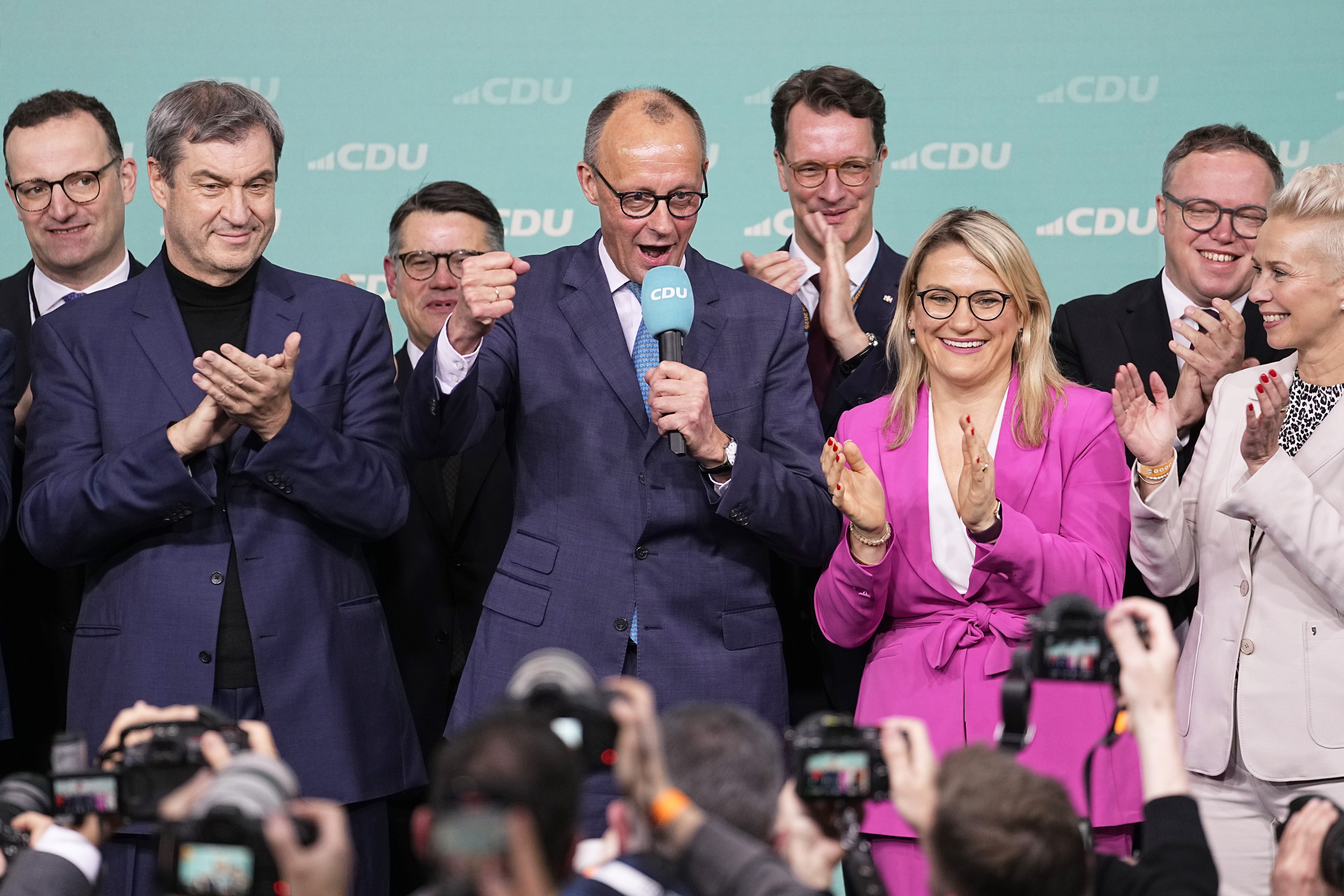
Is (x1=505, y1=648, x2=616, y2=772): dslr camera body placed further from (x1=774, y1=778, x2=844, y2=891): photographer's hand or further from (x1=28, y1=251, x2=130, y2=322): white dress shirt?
(x1=28, y1=251, x2=130, y2=322): white dress shirt

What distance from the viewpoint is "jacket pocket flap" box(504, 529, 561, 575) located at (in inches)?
129

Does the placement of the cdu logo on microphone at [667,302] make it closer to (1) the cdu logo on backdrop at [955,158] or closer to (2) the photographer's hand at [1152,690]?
(2) the photographer's hand at [1152,690]

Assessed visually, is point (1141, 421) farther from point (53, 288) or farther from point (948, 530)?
point (53, 288)

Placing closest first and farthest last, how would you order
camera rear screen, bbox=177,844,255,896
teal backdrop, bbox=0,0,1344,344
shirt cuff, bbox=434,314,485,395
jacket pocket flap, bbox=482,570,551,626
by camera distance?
camera rear screen, bbox=177,844,255,896 → shirt cuff, bbox=434,314,485,395 → jacket pocket flap, bbox=482,570,551,626 → teal backdrop, bbox=0,0,1344,344

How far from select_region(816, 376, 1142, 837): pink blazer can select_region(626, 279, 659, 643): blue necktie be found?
19.7 inches

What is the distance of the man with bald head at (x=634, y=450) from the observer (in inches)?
127

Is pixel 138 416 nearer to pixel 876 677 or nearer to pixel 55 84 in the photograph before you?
pixel 876 677

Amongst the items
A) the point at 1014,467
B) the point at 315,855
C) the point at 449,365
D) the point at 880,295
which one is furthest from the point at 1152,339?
the point at 315,855

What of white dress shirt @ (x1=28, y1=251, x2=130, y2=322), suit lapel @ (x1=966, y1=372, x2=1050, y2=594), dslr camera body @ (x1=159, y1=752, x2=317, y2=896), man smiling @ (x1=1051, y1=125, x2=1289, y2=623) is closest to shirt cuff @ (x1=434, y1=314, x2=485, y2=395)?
suit lapel @ (x1=966, y1=372, x2=1050, y2=594)

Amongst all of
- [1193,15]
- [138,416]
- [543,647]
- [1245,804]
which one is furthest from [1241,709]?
[1193,15]

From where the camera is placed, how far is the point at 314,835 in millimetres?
1800

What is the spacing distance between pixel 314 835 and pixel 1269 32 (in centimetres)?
452

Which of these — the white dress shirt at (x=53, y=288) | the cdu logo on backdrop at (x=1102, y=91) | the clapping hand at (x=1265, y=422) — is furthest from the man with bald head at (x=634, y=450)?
the cdu logo on backdrop at (x=1102, y=91)

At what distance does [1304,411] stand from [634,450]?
1443 millimetres
